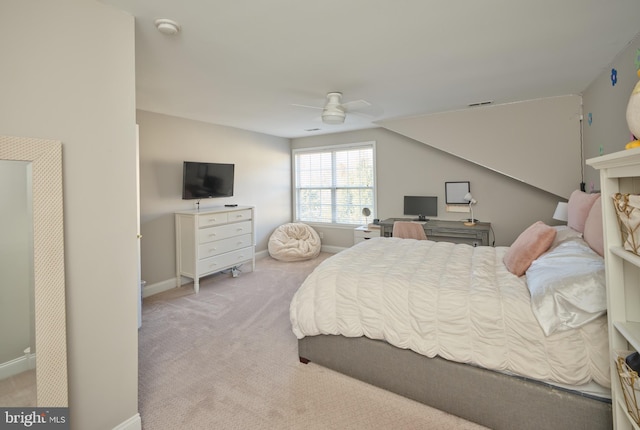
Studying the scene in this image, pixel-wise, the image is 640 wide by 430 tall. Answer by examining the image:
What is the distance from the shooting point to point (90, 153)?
1494 mm

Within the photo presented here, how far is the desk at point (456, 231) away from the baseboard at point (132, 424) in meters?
3.64

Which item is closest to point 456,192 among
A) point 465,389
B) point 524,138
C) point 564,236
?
point 524,138

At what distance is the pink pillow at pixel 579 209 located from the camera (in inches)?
91.0

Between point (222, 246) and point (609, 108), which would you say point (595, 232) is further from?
point (222, 246)

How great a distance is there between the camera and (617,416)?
1.22 meters

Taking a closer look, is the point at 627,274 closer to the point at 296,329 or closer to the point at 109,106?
the point at 296,329

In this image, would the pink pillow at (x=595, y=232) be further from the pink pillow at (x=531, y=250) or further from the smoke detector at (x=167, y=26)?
the smoke detector at (x=167, y=26)

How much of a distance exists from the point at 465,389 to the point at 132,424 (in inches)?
75.4

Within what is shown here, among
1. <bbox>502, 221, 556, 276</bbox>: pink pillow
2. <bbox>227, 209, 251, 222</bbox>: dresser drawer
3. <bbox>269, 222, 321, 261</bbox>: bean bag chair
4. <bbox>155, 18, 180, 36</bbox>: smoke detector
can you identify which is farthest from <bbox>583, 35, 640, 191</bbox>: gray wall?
<bbox>227, 209, 251, 222</bbox>: dresser drawer

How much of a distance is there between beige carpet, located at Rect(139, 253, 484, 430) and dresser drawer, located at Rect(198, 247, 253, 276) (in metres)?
0.73

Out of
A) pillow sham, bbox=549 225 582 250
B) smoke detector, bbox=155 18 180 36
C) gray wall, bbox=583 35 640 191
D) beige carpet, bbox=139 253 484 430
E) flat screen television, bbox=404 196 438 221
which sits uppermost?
smoke detector, bbox=155 18 180 36

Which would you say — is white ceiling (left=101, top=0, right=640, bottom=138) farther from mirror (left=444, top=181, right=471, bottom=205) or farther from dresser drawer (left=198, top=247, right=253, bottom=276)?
dresser drawer (left=198, top=247, right=253, bottom=276)

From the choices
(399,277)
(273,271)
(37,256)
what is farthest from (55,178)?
(273,271)

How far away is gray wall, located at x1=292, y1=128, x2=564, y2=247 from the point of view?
3.99m
